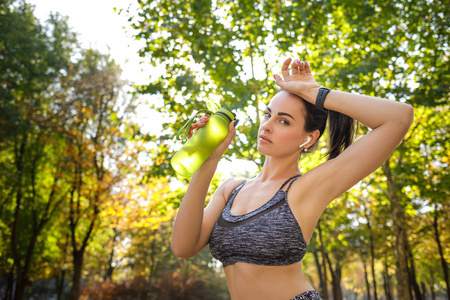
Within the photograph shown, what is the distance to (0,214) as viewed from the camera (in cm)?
1802

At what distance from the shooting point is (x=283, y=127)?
1902 mm

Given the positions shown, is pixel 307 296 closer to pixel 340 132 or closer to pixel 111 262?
pixel 340 132

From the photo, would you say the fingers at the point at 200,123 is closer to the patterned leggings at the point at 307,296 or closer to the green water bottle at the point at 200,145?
the green water bottle at the point at 200,145

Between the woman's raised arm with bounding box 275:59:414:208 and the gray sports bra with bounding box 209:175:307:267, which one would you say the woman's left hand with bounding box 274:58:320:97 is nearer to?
the woman's raised arm with bounding box 275:59:414:208

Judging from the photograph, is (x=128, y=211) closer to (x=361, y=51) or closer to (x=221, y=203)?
(x=361, y=51)

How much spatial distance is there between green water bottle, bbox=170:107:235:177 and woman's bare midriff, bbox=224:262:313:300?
544 mm

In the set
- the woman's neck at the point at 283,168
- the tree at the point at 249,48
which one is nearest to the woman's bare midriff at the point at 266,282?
the woman's neck at the point at 283,168

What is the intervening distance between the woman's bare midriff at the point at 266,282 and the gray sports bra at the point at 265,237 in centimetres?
3

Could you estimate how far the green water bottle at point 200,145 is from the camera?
5.72ft

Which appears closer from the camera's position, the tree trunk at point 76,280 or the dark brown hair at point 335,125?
the dark brown hair at point 335,125

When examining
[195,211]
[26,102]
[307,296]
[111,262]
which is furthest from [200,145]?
[111,262]

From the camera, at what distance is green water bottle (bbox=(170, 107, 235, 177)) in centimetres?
174

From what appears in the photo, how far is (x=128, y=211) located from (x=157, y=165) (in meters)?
5.74

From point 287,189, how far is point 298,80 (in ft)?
1.96
